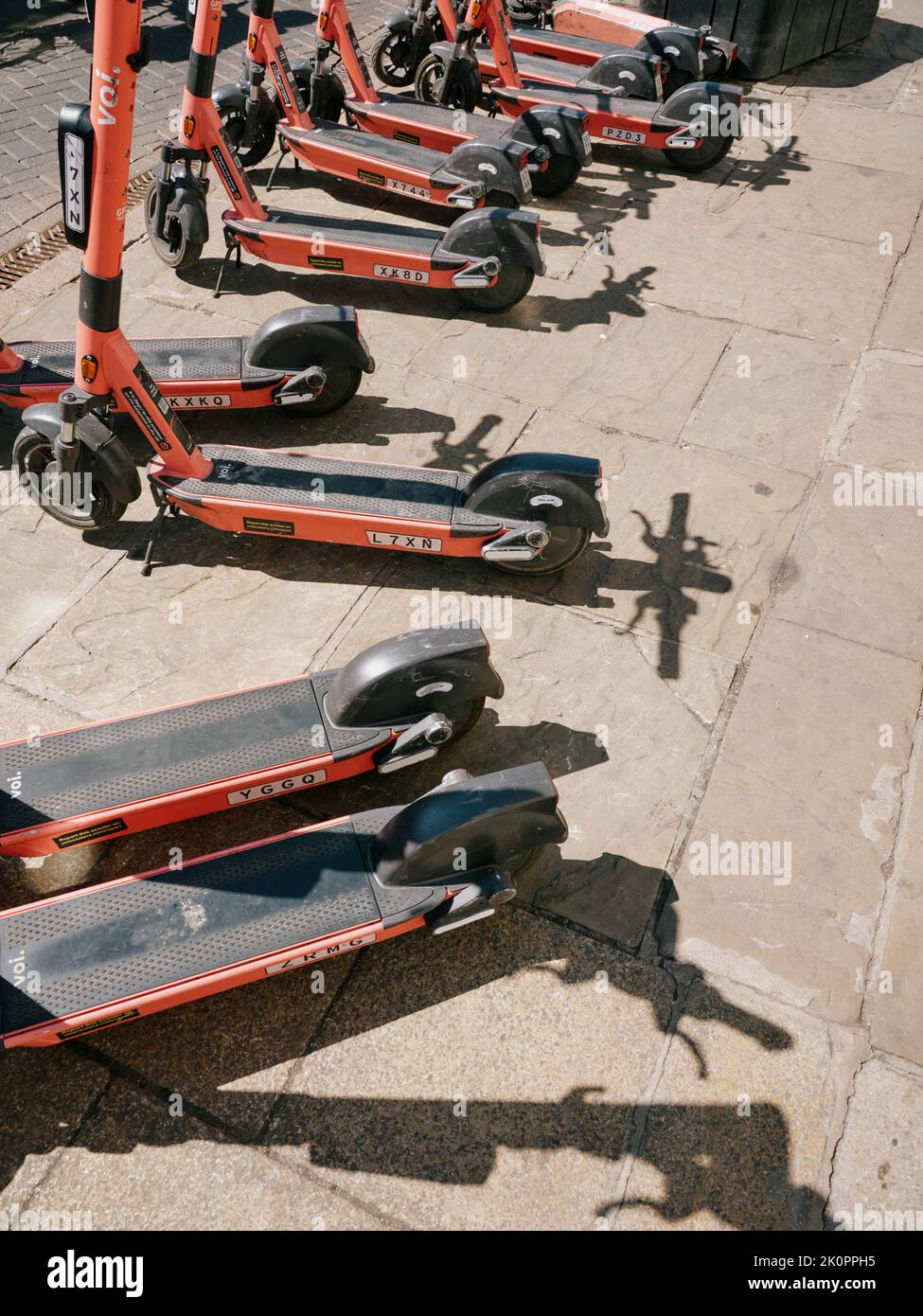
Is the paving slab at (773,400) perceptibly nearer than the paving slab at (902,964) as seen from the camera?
No

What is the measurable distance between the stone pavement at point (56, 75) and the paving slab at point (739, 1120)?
23.4 feet

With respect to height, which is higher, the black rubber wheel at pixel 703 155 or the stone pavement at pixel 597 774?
the black rubber wheel at pixel 703 155

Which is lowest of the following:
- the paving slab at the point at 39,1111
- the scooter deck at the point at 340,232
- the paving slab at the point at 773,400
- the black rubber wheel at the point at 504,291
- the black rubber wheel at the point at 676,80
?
the paving slab at the point at 39,1111

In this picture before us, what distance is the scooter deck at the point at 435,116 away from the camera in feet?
26.3

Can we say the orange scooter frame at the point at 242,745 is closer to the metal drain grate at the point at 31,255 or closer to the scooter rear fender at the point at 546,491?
the scooter rear fender at the point at 546,491

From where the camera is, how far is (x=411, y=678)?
3977mm

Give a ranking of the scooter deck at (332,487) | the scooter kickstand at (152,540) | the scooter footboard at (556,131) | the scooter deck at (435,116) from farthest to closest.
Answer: the scooter deck at (435,116)
the scooter footboard at (556,131)
the scooter kickstand at (152,540)
the scooter deck at (332,487)

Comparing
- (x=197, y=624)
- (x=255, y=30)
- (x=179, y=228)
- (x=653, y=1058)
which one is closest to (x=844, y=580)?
(x=653, y=1058)

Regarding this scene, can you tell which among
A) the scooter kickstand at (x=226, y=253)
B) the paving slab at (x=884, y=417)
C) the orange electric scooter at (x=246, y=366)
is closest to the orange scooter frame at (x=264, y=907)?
the orange electric scooter at (x=246, y=366)

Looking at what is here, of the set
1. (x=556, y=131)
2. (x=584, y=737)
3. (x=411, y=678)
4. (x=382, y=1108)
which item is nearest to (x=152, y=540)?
(x=411, y=678)

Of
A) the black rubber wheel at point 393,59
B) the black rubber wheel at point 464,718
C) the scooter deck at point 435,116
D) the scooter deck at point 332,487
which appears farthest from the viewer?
the black rubber wheel at point 393,59

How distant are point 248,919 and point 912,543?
4.15 metres

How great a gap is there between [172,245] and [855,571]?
206 inches

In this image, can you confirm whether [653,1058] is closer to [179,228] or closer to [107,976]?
[107,976]
